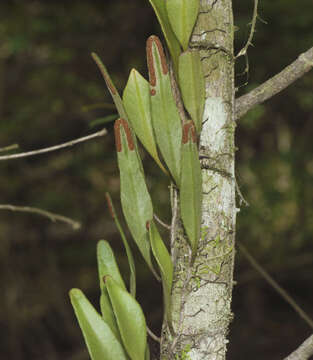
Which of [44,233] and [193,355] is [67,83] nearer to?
[44,233]

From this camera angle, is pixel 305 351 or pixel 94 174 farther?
pixel 94 174

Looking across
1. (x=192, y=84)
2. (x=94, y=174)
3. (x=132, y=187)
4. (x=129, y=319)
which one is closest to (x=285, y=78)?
(x=192, y=84)

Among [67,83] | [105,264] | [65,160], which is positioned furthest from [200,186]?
[65,160]

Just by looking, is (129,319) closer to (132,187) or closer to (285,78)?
(132,187)

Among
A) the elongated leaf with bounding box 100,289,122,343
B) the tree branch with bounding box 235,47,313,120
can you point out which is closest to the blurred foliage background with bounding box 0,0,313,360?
the tree branch with bounding box 235,47,313,120

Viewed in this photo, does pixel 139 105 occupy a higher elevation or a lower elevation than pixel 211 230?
higher

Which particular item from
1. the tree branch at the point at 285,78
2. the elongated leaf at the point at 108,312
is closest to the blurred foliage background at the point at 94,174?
A: the tree branch at the point at 285,78
